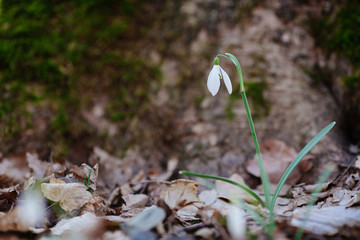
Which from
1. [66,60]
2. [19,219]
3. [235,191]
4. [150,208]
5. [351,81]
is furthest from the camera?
[66,60]

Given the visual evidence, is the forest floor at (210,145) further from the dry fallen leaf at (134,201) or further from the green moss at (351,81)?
the green moss at (351,81)

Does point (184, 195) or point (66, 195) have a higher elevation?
point (66, 195)

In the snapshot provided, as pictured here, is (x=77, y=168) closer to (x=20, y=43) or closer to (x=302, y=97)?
(x=20, y=43)

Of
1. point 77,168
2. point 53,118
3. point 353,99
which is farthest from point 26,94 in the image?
point 353,99

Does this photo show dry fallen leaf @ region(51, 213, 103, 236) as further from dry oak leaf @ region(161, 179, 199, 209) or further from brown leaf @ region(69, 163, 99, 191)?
dry oak leaf @ region(161, 179, 199, 209)

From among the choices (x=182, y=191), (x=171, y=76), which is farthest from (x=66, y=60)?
(x=182, y=191)

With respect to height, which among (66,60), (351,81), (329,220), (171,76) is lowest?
(329,220)

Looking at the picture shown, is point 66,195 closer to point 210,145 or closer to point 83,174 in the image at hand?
point 83,174

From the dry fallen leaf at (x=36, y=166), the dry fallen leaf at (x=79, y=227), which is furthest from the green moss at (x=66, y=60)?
the dry fallen leaf at (x=79, y=227)
